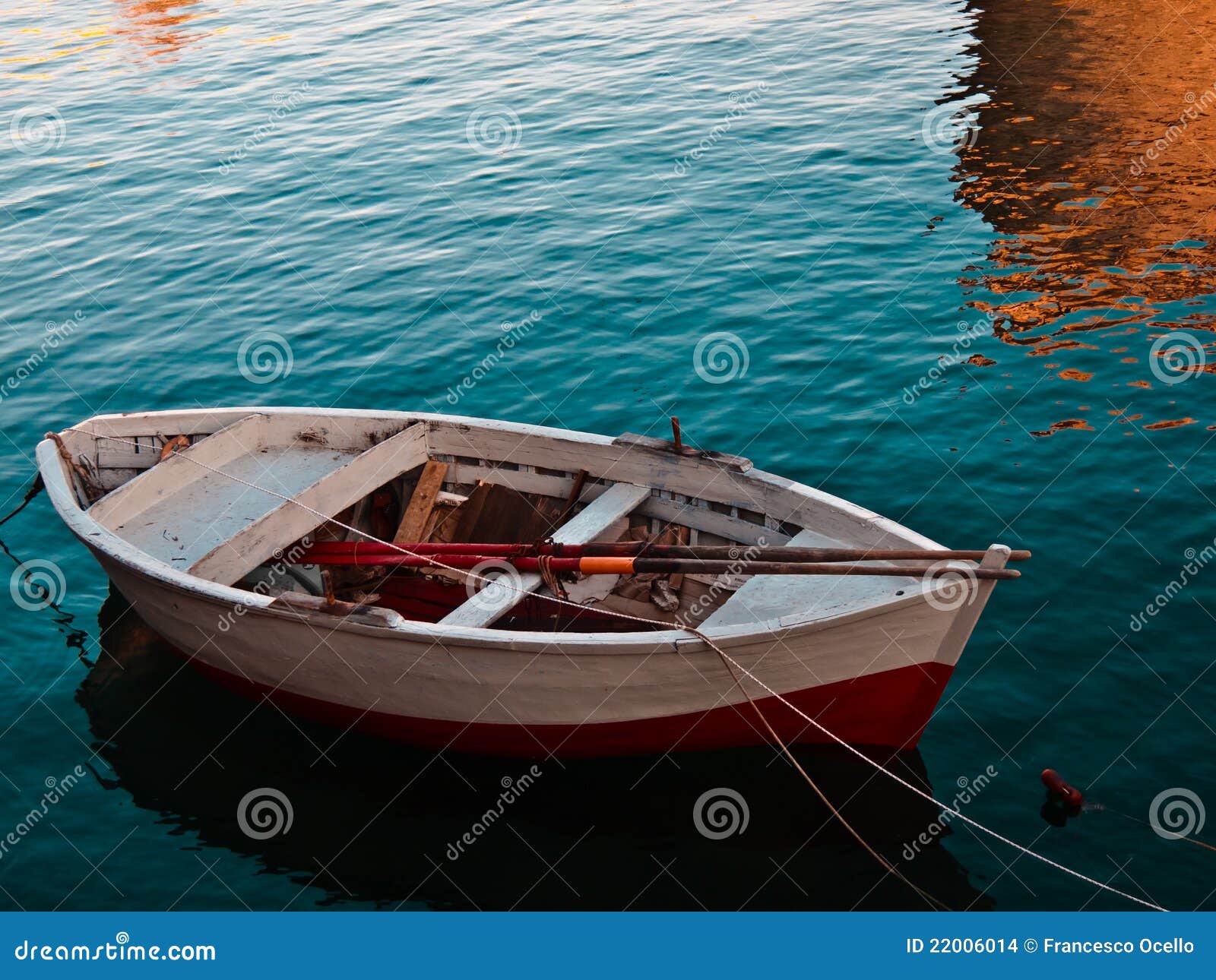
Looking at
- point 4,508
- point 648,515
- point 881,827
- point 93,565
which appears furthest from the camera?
point 4,508

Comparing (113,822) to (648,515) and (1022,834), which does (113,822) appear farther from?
(1022,834)

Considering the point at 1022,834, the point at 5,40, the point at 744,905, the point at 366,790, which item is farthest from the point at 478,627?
the point at 5,40

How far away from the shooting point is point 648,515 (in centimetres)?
998

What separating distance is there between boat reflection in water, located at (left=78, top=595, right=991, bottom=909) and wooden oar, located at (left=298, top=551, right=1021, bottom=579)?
1510 millimetres

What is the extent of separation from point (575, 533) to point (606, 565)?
1038 millimetres

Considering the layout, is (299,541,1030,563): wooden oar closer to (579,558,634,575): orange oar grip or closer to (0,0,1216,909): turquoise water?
(579,558,634,575): orange oar grip

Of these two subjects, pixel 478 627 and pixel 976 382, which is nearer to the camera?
pixel 478 627

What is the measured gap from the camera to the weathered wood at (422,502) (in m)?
10.4

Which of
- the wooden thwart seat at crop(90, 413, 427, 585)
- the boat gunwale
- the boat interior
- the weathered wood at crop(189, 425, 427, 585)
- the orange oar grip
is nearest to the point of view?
the boat gunwale

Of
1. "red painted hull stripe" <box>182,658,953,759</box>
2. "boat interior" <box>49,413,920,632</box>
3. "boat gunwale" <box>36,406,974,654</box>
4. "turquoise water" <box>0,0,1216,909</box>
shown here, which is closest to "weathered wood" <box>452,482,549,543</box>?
"boat interior" <box>49,413,920,632</box>

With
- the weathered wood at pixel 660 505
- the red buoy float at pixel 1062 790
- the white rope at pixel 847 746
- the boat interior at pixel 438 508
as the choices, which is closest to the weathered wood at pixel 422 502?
the boat interior at pixel 438 508

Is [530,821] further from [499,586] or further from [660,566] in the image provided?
[660,566]

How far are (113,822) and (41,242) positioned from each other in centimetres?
1370

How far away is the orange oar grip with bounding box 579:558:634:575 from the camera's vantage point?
27.4 feet
